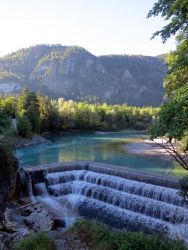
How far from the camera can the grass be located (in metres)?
4.88

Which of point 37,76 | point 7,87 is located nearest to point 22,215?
point 7,87

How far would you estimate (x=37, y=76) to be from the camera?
562ft

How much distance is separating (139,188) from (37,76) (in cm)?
17114

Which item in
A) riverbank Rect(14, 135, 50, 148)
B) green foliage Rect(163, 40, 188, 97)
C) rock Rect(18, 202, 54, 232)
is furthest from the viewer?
riverbank Rect(14, 135, 50, 148)

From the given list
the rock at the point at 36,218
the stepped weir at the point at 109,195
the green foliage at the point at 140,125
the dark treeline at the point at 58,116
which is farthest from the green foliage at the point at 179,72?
the green foliage at the point at 140,125

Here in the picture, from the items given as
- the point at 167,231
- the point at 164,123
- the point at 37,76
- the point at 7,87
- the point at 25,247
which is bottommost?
the point at 167,231

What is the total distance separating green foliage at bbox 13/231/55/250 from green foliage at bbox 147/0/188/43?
6.60m

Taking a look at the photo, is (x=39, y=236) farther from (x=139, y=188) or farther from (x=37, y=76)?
(x=37, y=76)

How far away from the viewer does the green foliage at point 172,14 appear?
222 inches

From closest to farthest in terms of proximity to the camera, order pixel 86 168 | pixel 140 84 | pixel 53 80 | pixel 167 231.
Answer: pixel 167 231 → pixel 86 168 → pixel 53 80 → pixel 140 84

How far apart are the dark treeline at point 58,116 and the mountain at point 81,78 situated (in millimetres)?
84828

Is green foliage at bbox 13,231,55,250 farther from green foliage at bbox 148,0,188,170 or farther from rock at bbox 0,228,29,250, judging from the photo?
green foliage at bbox 148,0,188,170

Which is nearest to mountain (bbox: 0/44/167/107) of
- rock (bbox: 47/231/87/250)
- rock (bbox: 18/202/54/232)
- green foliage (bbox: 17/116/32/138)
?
green foliage (bbox: 17/116/32/138)

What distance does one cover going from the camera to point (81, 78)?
570 feet
